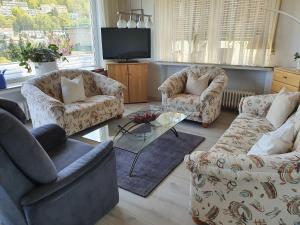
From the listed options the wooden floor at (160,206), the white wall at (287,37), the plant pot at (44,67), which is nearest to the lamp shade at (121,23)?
the plant pot at (44,67)

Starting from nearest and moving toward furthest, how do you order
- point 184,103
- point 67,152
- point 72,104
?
1. point 67,152
2. point 72,104
3. point 184,103

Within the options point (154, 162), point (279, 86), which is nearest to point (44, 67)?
point (154, 162)

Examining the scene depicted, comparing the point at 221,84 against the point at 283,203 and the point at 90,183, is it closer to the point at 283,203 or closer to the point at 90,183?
the point at 283,203

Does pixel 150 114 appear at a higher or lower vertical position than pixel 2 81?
lower

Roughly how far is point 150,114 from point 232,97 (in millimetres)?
1934

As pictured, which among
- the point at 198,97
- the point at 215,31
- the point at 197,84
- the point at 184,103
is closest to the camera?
the point at 184,103

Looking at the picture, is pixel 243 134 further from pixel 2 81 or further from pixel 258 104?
pixel 2 81

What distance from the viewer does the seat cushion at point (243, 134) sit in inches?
75.8

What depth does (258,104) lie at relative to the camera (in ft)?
8.64

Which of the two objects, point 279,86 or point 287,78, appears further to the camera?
point 279,86

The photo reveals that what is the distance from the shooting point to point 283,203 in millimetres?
1327

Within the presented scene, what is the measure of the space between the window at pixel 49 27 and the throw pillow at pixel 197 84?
2.30m

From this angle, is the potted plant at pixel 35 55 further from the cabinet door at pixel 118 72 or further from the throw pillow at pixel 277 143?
the throw pillow at pixel 277 143

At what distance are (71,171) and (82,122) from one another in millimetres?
1704
